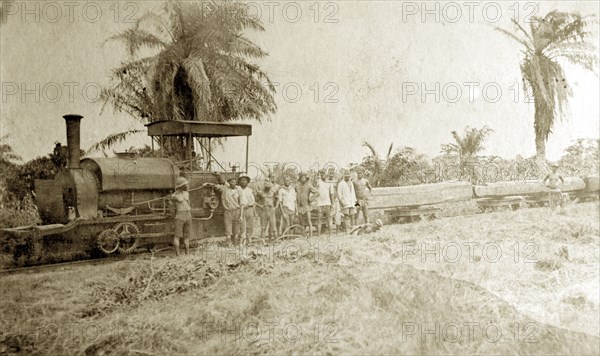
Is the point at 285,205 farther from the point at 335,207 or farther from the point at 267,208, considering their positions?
the point at 335,207

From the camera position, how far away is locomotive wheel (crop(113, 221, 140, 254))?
429cm

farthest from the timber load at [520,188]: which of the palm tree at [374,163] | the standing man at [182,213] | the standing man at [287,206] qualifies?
the standing man at [182,213]

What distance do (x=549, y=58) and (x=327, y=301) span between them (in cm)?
333

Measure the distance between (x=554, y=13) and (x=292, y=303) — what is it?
12.0 feet

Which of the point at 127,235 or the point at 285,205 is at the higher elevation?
the point at 285,205

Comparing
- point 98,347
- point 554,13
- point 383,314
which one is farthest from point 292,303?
point 554,13

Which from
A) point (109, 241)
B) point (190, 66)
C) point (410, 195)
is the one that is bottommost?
point (109, 241)

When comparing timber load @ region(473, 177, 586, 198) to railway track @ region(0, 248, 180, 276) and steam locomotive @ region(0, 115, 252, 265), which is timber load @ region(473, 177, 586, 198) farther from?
railway track @ region(0, 248, 180, 276)

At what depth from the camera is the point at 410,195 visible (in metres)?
4.72

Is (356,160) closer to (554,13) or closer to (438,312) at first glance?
(438,312)

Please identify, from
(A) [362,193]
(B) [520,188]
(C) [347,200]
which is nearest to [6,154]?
(C) [347,200]

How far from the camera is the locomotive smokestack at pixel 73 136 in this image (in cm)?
323

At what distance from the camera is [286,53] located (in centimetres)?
358

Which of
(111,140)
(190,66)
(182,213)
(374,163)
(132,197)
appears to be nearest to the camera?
(190,66)
